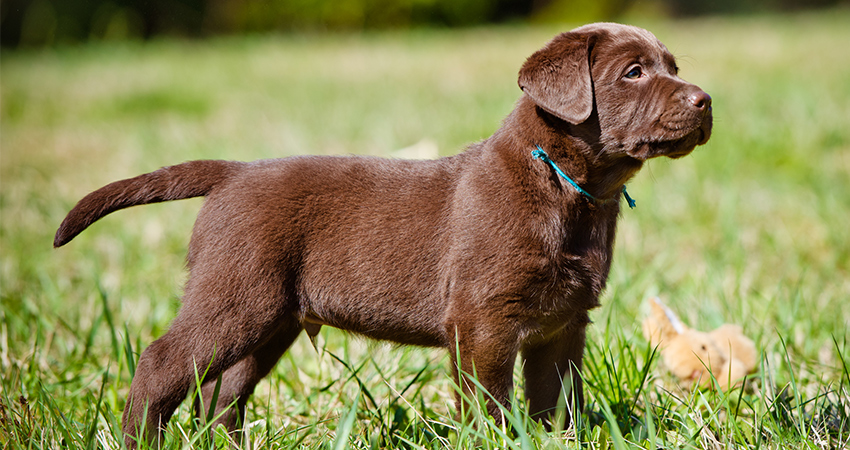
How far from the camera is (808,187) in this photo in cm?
512

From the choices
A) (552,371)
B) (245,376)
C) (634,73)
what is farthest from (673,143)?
(245,376)

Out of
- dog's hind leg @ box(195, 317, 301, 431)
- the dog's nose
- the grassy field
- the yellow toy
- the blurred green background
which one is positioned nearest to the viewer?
the dog's nose

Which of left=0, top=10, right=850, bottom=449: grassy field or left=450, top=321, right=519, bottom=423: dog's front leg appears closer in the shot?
left=450, top=321, right=519, bottom=423: dog's front leg

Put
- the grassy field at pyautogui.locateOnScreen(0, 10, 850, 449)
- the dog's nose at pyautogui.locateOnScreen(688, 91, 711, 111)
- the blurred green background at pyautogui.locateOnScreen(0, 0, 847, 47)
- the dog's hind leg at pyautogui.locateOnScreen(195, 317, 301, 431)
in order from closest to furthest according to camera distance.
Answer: the dog's nose at pyautogui.locateOnScreen(688, 91, 711, 111), the grassy field at pyautogui.locateOnScreen(0, 10, 850, 449), the dog's hind leg at pyautogui.locateOnScreen(195, 317, 301, 431), the blurred green background at pyautogui.locateOnScreen(0, 0, 847, 47)

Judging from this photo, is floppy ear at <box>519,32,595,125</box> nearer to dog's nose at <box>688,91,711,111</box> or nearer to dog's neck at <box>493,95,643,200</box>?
dog's neck at <box>493,95,643,200</box>

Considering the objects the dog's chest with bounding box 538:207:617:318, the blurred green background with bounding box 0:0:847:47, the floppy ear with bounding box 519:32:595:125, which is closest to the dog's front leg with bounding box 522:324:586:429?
the dog's chest with bounding box 538:207:617:318

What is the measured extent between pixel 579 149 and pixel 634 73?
11.0 inches

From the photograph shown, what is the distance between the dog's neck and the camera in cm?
220

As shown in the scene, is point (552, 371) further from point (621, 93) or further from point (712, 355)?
point (621, 93)

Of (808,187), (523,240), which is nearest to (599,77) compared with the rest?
(523,240)

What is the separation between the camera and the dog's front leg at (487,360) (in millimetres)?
2137

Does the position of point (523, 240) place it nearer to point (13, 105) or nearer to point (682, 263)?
point (682, 263)

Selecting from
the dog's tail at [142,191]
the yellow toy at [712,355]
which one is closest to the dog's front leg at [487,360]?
the yellow toy at [712,355]

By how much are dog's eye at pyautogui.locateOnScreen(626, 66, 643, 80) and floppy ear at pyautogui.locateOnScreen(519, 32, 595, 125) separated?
124 mm
